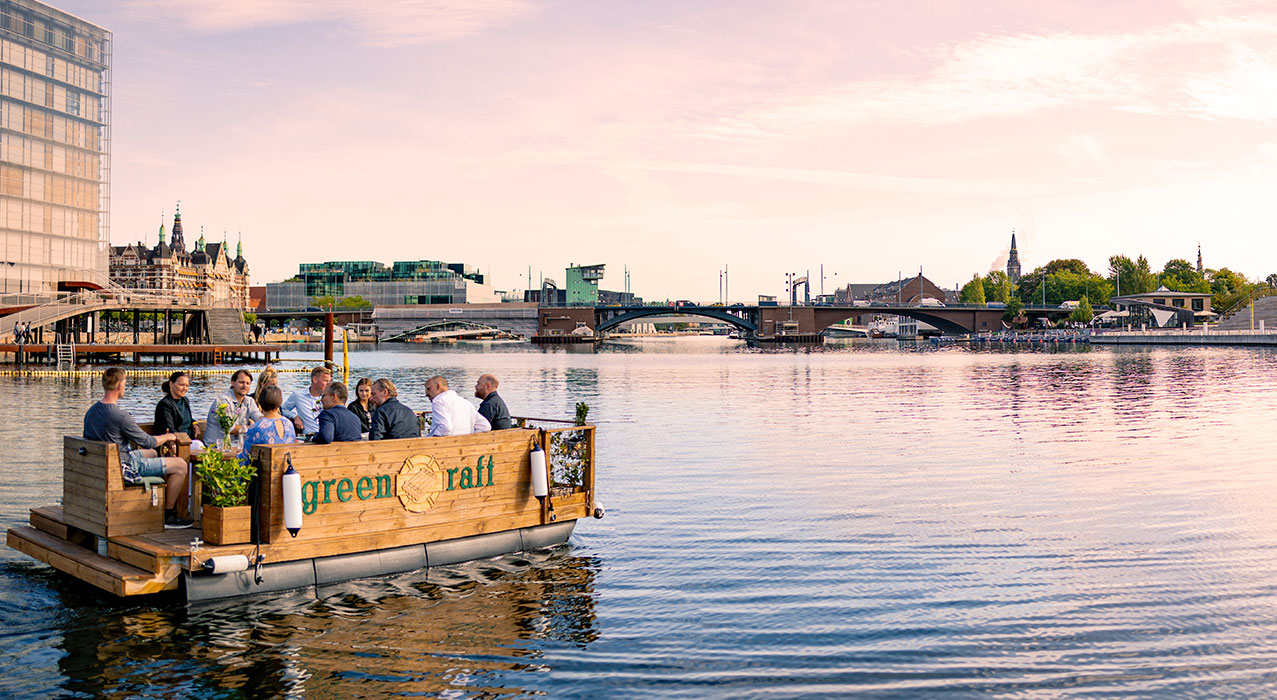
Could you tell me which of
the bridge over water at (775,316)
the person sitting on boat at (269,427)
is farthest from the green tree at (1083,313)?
the person sitting on boat at (269,427)

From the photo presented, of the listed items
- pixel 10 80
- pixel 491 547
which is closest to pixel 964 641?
pixel 491 547

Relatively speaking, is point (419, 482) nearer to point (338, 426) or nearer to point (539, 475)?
point (338, 426)

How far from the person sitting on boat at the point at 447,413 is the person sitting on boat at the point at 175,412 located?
356 cm

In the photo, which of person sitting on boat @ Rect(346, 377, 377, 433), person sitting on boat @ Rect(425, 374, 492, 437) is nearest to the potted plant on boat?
person sitting on boat @ Rect(425, 374, 492, 437)

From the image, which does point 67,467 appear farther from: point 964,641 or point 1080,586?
point 1080,586

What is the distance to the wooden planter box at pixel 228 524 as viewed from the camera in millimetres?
11758

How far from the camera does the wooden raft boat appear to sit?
11.9m

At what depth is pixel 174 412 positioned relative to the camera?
48.3 feet

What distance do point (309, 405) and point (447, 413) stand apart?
3.01 meters

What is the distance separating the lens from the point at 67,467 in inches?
515

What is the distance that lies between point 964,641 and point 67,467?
10.8 m

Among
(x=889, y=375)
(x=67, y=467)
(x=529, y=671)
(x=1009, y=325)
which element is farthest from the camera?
(x=1009, y=325)

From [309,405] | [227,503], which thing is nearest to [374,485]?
[227,503]

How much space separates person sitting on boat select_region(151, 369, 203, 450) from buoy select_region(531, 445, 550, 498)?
4885mm
